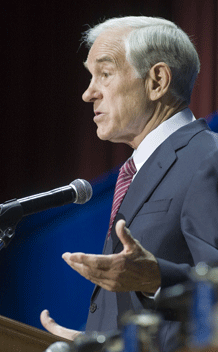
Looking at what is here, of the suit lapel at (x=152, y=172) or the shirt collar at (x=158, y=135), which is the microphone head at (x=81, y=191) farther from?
the shirt collar at (x=158, y=135)

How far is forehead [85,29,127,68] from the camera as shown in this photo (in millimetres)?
1346

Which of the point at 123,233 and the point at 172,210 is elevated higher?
the point at 123,233

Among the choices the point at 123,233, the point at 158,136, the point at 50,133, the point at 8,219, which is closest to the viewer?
the point at 123,233

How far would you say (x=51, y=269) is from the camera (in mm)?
2090

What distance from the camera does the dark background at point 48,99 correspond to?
227 centimetres

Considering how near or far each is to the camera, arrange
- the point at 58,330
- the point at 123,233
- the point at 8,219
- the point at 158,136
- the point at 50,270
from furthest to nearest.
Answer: the point at 50,270 < the point at 158,136 < the point at 58,330 < the point at 8,219 < the point at 123,233

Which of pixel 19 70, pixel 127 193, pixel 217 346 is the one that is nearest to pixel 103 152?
pixel 19 70

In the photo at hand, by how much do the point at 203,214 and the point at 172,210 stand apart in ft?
0.29

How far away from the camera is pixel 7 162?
88.6 inches

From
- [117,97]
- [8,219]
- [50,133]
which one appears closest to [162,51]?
[117,97]

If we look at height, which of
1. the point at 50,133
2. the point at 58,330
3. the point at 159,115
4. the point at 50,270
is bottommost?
the point at 50,270

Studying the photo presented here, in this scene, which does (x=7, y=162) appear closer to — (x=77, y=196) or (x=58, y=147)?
(x=58, y=147)

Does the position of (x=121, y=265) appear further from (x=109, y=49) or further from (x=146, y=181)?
(x=109, y=49)

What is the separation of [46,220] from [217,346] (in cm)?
202
